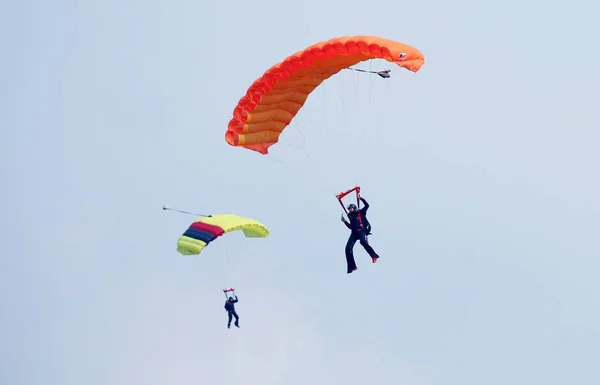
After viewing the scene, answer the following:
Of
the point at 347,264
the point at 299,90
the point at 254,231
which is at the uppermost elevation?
the point at 299,90

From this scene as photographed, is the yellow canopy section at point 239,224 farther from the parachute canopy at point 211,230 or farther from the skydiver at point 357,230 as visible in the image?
the skydiver at point 357,230

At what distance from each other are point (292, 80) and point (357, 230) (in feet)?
13.2

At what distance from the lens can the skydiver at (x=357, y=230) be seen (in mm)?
33562

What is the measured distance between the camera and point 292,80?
34.8 m

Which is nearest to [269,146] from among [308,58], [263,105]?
[263,105]

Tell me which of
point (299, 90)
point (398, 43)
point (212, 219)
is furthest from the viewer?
point (212, 219)

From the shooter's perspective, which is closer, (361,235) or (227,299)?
(361,235)

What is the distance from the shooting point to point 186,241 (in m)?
37.8

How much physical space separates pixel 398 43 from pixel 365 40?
2.49ft

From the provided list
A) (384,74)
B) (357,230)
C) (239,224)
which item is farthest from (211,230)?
(384,74)

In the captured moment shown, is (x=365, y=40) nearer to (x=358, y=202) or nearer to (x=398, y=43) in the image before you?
(x=398, y=43)

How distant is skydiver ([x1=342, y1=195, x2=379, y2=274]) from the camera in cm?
3356

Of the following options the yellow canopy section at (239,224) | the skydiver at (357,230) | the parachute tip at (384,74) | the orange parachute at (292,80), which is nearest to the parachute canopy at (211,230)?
the yellow canopy section at (239,224)

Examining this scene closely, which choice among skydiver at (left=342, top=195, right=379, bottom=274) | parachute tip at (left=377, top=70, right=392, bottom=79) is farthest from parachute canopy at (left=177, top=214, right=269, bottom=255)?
parachute tip at (left=377, top=70, right=392, bottom=79)
